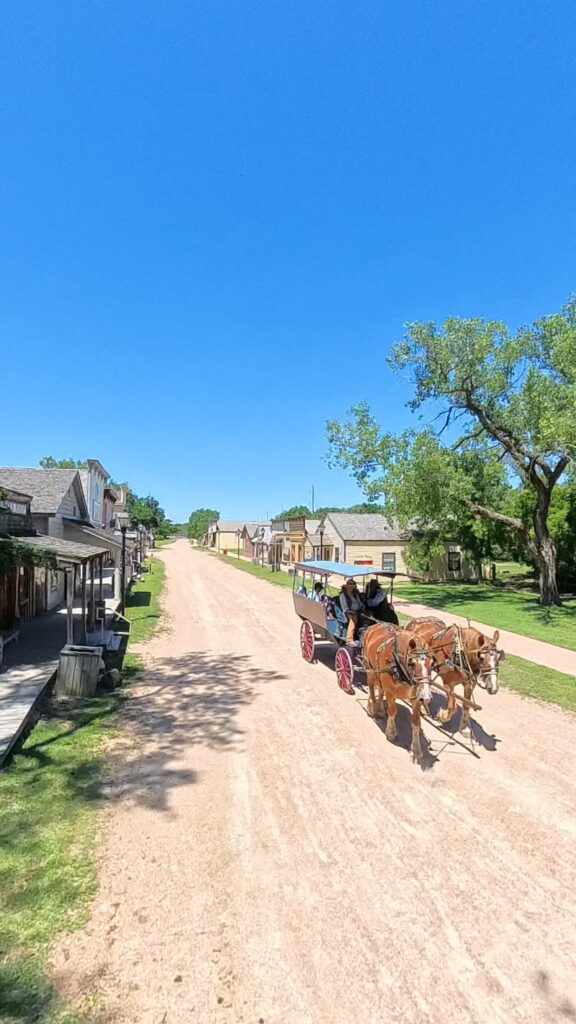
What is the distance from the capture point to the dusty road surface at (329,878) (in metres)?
3.56

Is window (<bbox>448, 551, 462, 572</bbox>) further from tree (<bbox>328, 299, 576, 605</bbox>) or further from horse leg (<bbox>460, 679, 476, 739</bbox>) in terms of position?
horse leg (<bbox>460, 679, 476, 739</bbox>)

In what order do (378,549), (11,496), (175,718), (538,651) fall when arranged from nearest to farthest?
(175,718), (538,651), (11,496), (378,549)

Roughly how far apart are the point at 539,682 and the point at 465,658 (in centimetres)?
535

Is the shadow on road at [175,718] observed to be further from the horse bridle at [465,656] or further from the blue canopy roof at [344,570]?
the horse bridle at [465,656]

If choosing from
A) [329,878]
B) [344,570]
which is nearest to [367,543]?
[344,570]

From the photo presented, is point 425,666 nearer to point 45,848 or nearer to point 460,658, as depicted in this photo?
point 460,658

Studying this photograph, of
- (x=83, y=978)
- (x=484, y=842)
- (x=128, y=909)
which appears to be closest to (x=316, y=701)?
(x=484, y=842)

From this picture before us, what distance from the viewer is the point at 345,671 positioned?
10516 millimetres

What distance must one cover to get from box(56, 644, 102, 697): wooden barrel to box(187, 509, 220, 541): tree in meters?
127

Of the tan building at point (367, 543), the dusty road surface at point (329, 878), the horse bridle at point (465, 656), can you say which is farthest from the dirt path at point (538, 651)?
the tan building at point (367, 543)

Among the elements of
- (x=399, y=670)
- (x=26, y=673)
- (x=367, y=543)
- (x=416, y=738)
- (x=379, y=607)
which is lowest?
(x=416, y=738)

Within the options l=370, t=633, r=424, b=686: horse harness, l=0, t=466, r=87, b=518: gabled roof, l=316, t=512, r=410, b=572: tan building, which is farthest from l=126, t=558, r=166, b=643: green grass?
l=316, t=512, r=410, b=572: tan building

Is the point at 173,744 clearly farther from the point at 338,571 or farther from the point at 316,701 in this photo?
the point at 338,571

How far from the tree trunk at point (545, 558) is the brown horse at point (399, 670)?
1953cm
